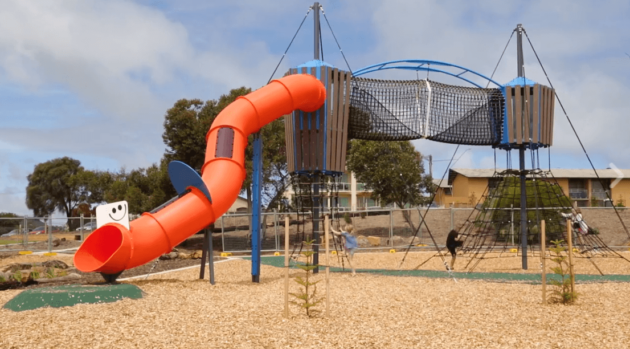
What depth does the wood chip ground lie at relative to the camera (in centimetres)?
723

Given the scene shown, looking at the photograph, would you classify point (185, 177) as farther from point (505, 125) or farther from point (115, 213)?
point (505, 125)

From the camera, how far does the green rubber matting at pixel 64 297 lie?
8.98 meters

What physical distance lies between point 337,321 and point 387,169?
29644mm

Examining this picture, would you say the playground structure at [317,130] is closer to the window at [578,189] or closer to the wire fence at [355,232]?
the wire fence at [355,232]

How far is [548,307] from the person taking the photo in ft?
32.8

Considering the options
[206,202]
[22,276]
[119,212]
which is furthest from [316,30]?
[22,276]

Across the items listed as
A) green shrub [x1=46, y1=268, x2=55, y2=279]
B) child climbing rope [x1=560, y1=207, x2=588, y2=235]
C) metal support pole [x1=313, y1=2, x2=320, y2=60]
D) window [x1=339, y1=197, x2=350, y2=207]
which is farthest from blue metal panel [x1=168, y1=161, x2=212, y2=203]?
window [x1=339, y1=197, x2=350, y2=207]

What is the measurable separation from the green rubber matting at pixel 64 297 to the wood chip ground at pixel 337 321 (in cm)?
23

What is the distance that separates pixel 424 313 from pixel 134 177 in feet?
93.1

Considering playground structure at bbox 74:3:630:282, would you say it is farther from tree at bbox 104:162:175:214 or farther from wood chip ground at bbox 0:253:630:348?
tree at bbox 104:162:175:214

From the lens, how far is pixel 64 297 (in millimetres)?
9141

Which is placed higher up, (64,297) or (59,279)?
(64,297)

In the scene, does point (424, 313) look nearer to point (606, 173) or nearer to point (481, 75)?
point (481, 75)

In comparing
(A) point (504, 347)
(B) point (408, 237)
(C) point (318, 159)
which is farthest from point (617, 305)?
(B) point (408, 237)
